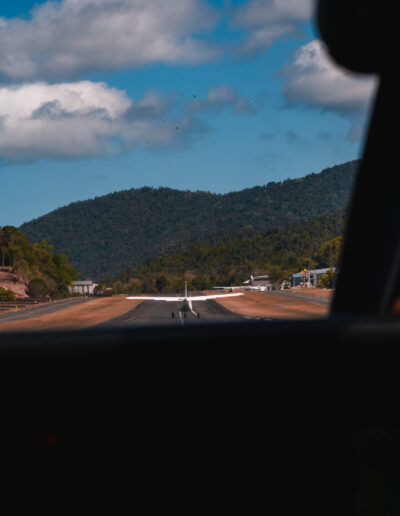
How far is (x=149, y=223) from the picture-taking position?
43.2 m

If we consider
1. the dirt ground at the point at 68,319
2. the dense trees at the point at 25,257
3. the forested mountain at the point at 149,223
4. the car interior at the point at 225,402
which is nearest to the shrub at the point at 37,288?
the dense trees at the point at 25,257

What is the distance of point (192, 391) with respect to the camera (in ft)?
3.49

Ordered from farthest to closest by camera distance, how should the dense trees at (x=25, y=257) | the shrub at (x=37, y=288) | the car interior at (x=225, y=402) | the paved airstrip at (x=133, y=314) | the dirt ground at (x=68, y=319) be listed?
the dirt ground at (x=68, y=319), the paved airstrip at (x=133, y=314), the dense trees at (x=25, y=257), the shrub at (x=37, y=288), the car interior at (x=225, y=402)

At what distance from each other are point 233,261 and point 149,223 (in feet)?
56.8

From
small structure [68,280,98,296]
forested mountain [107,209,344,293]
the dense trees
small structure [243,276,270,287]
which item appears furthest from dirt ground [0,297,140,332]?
small structure [243,276,270,287]

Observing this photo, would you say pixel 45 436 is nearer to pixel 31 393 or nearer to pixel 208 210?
pixel 31 393

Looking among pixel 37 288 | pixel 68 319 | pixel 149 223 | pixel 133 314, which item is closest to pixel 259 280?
pixel 37 288

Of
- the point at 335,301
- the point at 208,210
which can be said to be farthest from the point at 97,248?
the point at 335,301

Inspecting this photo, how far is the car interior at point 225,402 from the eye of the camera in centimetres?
99

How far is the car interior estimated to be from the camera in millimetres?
988

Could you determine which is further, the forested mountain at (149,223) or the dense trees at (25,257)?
the forested mountain at (149,223)

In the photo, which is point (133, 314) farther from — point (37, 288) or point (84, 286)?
point (37, 288)

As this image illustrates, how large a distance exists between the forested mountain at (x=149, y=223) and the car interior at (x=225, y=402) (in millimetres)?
22729

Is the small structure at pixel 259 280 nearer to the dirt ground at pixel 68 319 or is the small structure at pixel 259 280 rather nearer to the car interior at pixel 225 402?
the dirt ground at pixel 68 319
